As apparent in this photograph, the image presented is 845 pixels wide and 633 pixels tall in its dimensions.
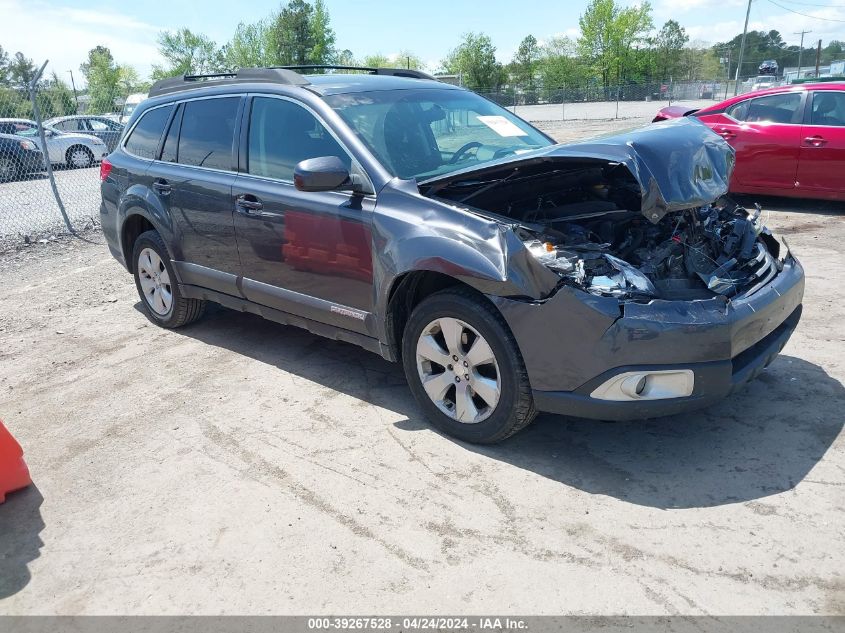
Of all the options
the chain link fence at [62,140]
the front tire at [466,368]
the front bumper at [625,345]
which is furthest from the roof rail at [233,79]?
the chain link fence at [62,140]

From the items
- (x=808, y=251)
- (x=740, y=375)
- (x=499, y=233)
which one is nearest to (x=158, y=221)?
(x=499, y=233)

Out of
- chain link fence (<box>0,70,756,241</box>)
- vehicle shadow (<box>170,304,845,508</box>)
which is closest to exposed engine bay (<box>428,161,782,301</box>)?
vehicle shadow (<box>170,304,845,508</box>)

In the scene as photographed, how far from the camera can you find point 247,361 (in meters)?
5.07

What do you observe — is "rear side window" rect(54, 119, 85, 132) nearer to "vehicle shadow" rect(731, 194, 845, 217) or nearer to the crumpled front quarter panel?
"vehicle shadow" rect(731, 194, 845, 217)

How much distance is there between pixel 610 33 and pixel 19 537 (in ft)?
293

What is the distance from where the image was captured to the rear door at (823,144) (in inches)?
326

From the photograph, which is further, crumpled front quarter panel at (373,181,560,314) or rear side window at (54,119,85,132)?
rear side window at (54,119,85,132)

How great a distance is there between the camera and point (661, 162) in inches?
134

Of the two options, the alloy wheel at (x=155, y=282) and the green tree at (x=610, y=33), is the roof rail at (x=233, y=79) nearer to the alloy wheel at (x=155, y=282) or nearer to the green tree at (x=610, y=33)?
the alloy wheel at (x=155, y=282)

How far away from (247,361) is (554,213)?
8.09 feet

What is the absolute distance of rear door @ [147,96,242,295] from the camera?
4777mm

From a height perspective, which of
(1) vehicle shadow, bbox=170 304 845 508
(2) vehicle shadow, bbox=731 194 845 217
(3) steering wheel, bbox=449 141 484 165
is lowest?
(2) vehicle shadow, bbox=731 194 845 217

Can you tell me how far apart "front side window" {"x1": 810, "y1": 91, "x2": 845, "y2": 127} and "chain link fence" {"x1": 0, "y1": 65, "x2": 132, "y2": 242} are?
9.82 meters

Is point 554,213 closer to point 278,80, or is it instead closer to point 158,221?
point 278,80
